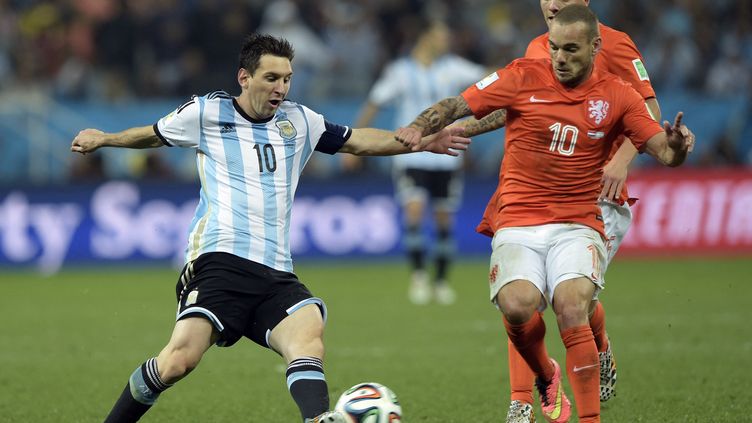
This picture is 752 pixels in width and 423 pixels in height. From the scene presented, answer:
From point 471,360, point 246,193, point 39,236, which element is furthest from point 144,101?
point 246,193

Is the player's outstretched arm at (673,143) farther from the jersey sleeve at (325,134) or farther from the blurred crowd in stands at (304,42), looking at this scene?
the blurred crowd in stands at (304,42)

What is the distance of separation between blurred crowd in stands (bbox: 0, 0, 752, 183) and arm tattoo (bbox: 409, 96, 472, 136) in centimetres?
1070

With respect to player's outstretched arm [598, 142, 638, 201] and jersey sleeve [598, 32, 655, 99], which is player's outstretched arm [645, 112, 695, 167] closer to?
player's outstretched arm [598, 142, 638, 201]

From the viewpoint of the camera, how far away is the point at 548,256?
5598 millimetres

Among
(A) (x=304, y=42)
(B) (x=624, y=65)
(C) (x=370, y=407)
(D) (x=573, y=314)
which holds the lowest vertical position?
(C) (x=370, y=407)

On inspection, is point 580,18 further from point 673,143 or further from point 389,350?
point 389,350

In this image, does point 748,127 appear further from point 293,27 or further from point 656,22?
point 293,27

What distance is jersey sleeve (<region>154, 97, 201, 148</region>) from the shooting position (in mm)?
5621

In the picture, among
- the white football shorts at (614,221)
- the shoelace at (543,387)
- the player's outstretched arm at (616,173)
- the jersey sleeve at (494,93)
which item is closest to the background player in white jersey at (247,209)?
the jersey sleeve at (494,93)

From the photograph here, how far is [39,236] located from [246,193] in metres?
10.1

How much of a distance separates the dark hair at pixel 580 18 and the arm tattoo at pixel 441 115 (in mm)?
600

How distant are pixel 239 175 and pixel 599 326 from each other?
2.15m

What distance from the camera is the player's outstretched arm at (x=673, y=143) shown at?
17.0 feet

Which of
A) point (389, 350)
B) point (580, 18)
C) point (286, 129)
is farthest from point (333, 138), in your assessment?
point (389, 350)
